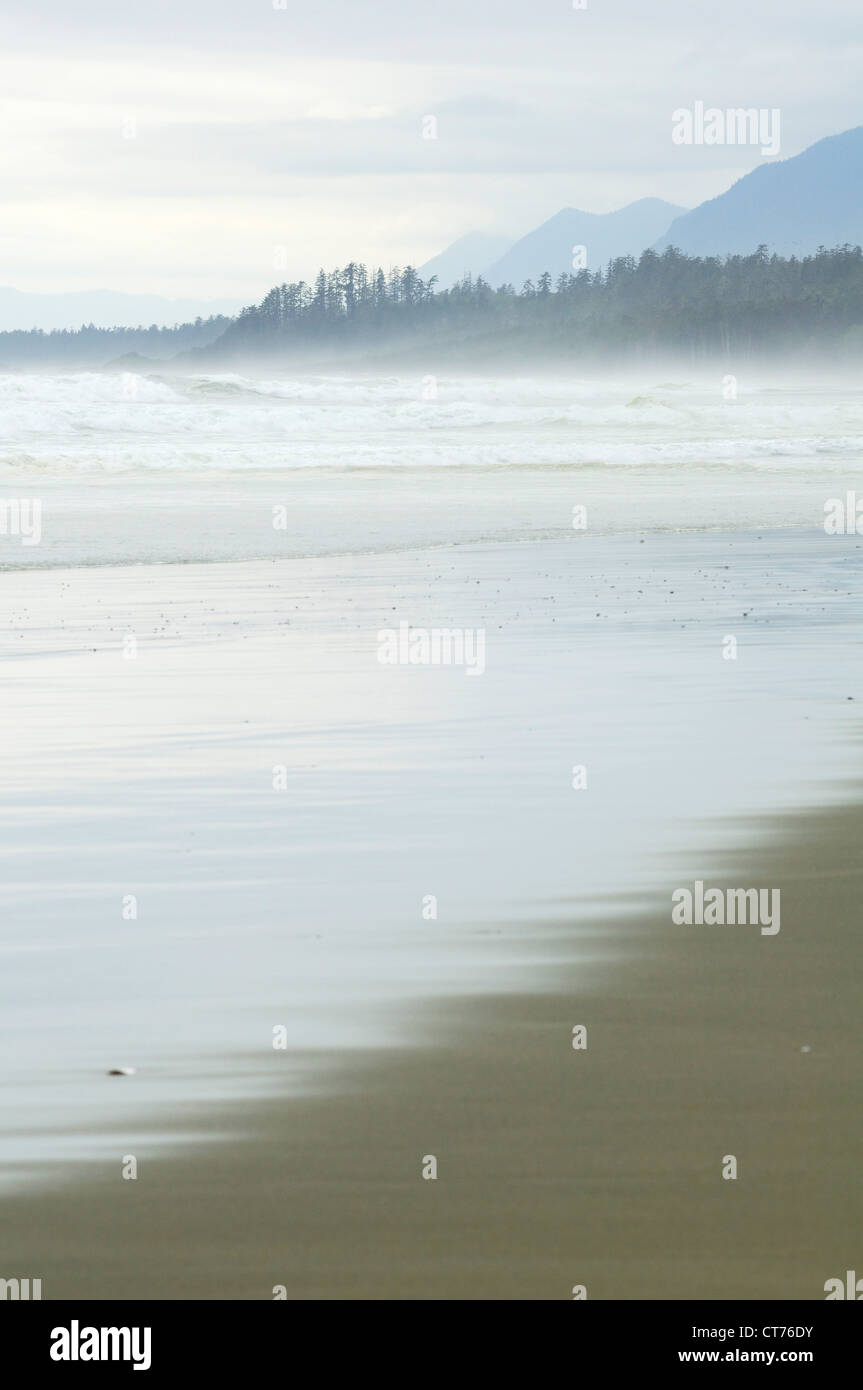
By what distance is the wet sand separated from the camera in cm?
423

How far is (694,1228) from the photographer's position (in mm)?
4418

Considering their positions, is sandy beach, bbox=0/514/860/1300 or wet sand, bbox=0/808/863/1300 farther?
sandy beach, bbox=0/514/860/1300

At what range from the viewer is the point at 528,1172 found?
472 cm

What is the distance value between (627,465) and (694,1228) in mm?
40610

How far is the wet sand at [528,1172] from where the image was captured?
13.9 ft

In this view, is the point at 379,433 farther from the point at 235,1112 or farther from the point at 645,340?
the point at 645,340

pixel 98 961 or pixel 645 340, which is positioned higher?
pixel 645 340

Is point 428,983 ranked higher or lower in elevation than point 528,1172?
higher

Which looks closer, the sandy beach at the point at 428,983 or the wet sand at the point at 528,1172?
the wet sand at the point at 528,1172

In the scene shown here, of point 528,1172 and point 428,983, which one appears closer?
point 528,1172

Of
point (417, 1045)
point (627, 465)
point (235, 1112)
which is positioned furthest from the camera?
point (627, 465)
